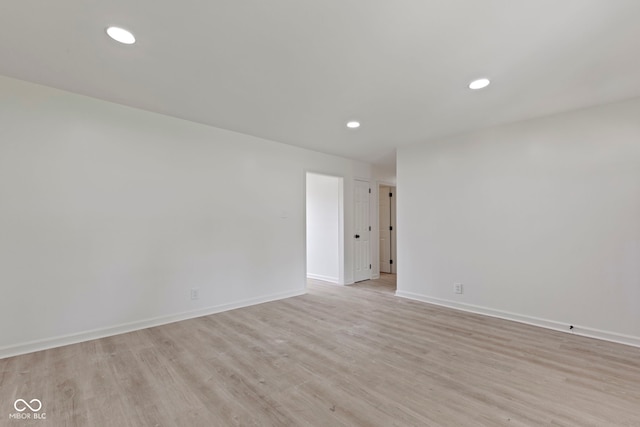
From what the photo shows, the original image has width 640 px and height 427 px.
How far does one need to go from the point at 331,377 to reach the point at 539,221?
3057mm

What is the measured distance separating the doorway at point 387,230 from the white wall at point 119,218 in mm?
3398

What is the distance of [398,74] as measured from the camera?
7.86ft

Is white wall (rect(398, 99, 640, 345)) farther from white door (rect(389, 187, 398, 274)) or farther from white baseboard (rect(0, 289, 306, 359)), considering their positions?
white baseboard (rect(0, 289, 306, 359))

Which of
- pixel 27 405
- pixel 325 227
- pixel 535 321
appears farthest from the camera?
pixel 325 227

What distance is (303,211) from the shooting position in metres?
4.76

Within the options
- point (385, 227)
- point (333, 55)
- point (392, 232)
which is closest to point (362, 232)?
point (385, 227)

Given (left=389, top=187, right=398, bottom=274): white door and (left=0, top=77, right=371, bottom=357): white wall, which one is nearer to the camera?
(left=0, top=77, right=371, bottom=357): white wall

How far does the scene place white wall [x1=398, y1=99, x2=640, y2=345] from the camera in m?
2.92

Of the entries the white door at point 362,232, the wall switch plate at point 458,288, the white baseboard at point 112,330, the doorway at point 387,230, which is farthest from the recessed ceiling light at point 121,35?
the doorway at point 387,230

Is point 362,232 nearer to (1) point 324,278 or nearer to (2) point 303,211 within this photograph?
(1) point 324,278

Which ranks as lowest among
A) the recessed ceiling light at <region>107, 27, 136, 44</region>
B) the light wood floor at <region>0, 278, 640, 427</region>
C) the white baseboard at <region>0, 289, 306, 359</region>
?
→ the light wood floor at <region>0, 278, 640, 427</region>

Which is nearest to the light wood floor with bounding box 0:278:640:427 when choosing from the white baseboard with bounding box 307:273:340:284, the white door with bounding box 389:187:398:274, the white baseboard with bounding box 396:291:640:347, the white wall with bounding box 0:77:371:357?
the white baseboard with bounding box 396:291:640:347

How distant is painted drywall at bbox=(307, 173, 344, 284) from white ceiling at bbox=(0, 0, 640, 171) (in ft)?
7.94

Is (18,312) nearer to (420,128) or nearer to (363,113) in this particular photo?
(363,113)
